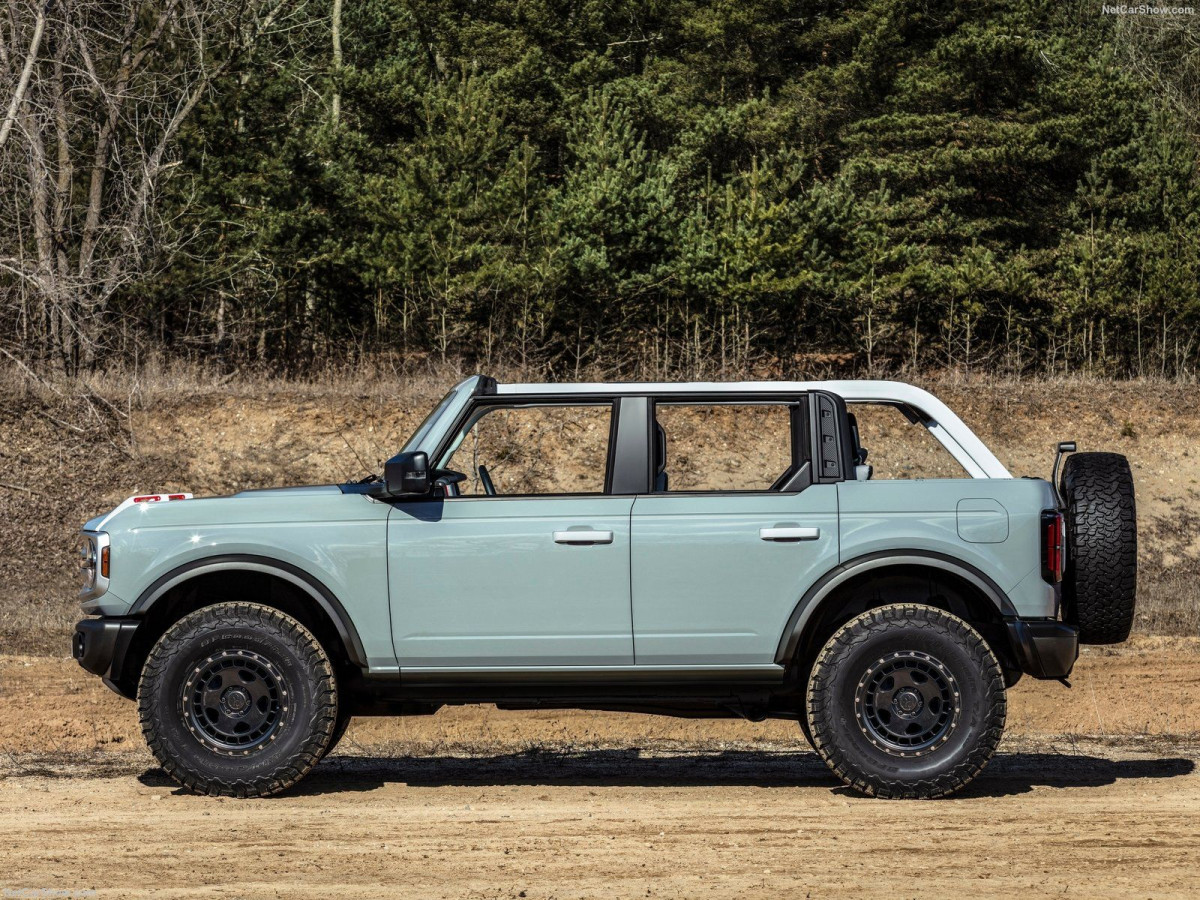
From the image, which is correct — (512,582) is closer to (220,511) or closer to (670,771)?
(220,511)

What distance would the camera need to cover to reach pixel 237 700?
7.18 meters

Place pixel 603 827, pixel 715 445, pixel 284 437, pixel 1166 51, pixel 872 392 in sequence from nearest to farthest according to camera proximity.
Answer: pixel 603 827 → pixel 872 392 → pixel 715 445 → pixel 284 437 → pixel 1166 51

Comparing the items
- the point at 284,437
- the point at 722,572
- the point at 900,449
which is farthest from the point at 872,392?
the point at 284,437

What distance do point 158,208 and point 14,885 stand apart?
22.9 meters

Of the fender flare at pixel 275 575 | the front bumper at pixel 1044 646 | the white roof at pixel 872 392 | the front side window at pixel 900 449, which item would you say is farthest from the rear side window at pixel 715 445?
the fender flare at pixel 275 575

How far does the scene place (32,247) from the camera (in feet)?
84.4

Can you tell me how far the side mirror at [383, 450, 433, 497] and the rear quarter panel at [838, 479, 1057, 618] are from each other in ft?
6.84

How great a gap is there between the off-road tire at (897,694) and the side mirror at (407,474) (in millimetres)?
2162

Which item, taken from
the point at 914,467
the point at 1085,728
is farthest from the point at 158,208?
the point at 1085,728

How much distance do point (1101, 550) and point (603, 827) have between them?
112 inches

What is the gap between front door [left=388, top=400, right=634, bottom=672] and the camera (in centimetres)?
712

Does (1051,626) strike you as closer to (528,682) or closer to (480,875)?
(528,682)

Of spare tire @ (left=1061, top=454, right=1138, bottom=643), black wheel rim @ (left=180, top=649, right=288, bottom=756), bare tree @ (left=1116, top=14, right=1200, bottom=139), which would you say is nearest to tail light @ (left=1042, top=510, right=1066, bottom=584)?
spare tire @ (left=1061, top=454, right=1138, bottom=643)

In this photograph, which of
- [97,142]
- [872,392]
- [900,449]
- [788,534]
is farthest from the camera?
[97,142]
